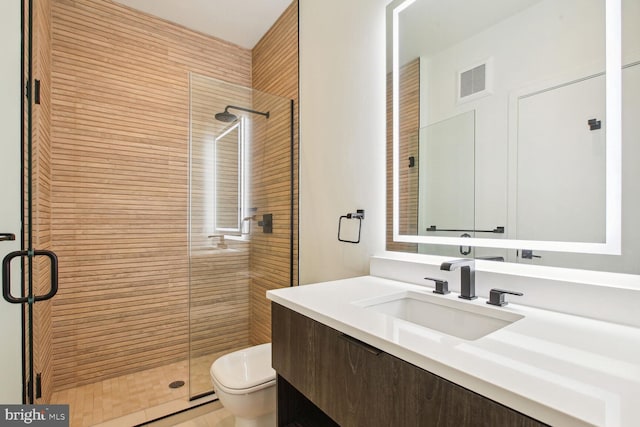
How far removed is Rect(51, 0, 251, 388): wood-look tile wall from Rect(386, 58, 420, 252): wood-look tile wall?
1.86 meters

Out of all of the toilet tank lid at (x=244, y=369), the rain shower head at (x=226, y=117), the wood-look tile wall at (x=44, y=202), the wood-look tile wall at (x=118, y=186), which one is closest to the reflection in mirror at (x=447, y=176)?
the toilet tank lid at (x=244, y=369)

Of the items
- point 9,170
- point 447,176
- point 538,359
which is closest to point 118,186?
point 9,170

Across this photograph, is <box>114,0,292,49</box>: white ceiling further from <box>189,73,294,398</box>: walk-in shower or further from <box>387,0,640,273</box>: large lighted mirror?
<box>387,0,640,273</box>: large lighted mirror

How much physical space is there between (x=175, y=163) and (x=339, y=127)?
4.84 feet

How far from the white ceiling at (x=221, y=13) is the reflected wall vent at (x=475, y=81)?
1.69 meters

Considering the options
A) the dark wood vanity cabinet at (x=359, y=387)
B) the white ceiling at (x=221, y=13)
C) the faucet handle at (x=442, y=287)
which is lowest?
the dark wood vanity cabinet at (x=359, y=387)

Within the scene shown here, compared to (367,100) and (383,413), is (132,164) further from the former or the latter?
(383,413)

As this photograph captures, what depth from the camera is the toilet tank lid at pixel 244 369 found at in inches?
57.0

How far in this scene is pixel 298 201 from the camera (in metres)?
2.30

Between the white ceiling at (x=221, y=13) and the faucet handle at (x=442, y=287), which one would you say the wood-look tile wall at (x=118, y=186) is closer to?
the white ceiling at (x=221, y=13)

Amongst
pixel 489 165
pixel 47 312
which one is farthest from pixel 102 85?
pixel 489 165

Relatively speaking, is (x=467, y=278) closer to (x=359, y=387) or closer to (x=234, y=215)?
(x=359, y=387)

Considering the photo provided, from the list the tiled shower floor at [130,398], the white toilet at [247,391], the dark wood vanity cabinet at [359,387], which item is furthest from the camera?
the tiled shower floor at [130,398]

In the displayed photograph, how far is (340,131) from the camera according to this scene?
6.17 feet
